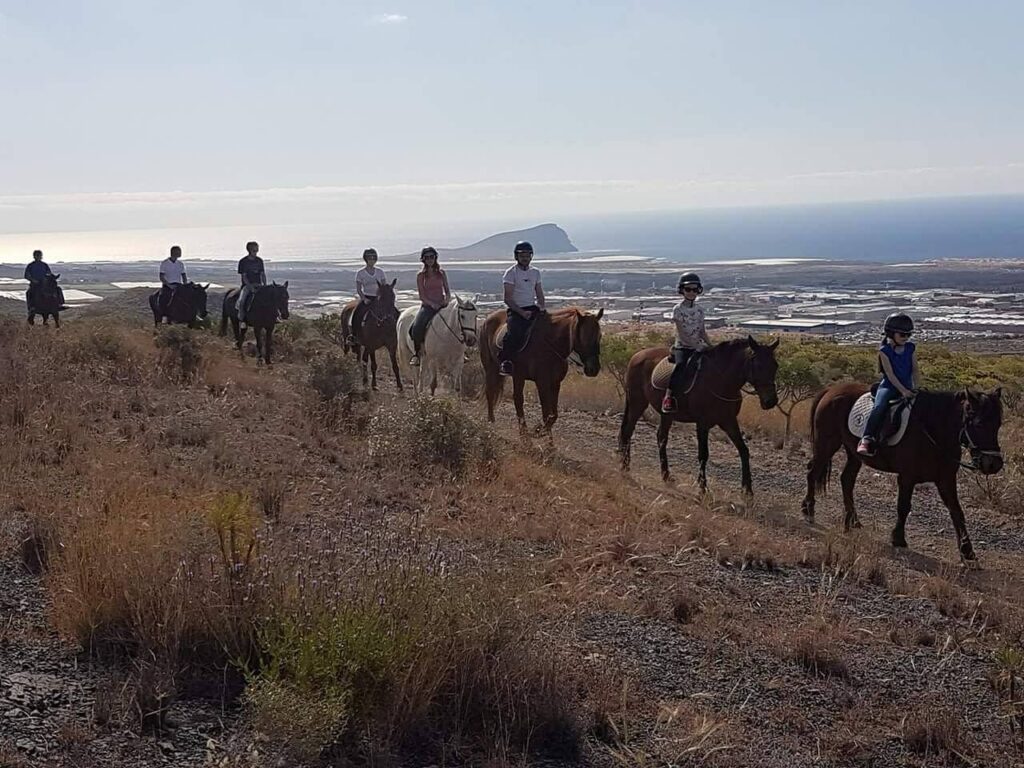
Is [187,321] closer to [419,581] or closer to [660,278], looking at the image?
[419,581]

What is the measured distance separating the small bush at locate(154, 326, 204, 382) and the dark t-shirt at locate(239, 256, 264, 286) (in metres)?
3.04

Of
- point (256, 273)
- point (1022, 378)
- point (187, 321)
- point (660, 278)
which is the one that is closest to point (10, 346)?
point (256, 273)

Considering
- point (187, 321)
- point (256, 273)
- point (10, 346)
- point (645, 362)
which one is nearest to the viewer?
point (645, 362)

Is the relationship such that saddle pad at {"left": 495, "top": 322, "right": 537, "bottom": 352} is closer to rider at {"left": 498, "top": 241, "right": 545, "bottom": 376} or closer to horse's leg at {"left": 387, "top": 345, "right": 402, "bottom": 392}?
rider at {"left": 498, "top": 241, "right": 545, "bottom": 376}

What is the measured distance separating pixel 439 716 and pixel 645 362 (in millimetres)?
8383

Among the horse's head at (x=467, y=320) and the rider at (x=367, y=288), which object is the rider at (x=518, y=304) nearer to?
the horse's head at (x=467, y=320)

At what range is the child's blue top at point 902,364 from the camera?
368 inches

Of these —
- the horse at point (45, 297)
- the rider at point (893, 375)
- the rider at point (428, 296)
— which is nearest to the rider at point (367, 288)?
the rider at point (428, 296)

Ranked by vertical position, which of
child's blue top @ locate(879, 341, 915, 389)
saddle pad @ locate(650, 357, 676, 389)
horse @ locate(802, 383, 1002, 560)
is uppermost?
child's blue top @ locate(879, 341, 915, 389)

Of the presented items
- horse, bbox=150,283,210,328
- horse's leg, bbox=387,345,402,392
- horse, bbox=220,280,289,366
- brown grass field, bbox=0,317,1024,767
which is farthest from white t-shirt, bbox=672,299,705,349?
horse, bbox=150,283,210,328

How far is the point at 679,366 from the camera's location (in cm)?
1145

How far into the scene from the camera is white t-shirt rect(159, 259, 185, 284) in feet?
77.3

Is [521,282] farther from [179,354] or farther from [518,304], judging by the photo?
[179,354]

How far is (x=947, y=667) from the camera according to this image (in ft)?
19.5
